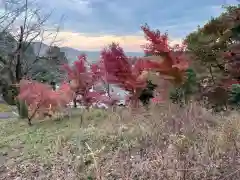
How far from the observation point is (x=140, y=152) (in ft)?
17.0

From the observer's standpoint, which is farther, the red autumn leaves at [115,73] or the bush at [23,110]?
the bush at [23,110]

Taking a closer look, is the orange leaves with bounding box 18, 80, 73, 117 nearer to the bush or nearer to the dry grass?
the bush

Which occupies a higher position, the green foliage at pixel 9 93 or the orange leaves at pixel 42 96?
the orange leaves at pixel 42 96

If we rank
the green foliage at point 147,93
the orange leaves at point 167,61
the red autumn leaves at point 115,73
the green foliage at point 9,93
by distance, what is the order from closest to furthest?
the red autumn leaves at point 115,73 → the orange leaves at point 167,61 → the green foliage at point 147,93 → the green foliage at point 9,93

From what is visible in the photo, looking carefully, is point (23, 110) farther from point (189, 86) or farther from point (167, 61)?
point (189, 86)

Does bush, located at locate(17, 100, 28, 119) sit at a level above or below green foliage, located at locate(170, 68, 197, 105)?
below

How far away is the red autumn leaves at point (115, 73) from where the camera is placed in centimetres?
1112

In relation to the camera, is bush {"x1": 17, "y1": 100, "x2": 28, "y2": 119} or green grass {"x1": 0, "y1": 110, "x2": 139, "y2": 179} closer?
green grass {"x1": 0, "y1": 110, "x2": 139, "y2": 179}

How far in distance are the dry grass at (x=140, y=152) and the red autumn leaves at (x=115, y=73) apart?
3397 millimetres

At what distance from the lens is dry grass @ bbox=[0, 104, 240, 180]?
13.6 feet

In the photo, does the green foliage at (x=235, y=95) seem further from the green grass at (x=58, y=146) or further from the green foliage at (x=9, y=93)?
the green foliage at (x=9, y=93)

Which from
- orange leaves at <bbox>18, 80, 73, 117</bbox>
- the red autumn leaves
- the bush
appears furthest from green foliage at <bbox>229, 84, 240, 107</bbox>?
the bush

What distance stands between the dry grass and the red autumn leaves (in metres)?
3.40

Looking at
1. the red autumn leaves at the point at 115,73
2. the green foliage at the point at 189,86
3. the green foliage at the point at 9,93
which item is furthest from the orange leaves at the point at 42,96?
the green foliage at the point at 9,93
